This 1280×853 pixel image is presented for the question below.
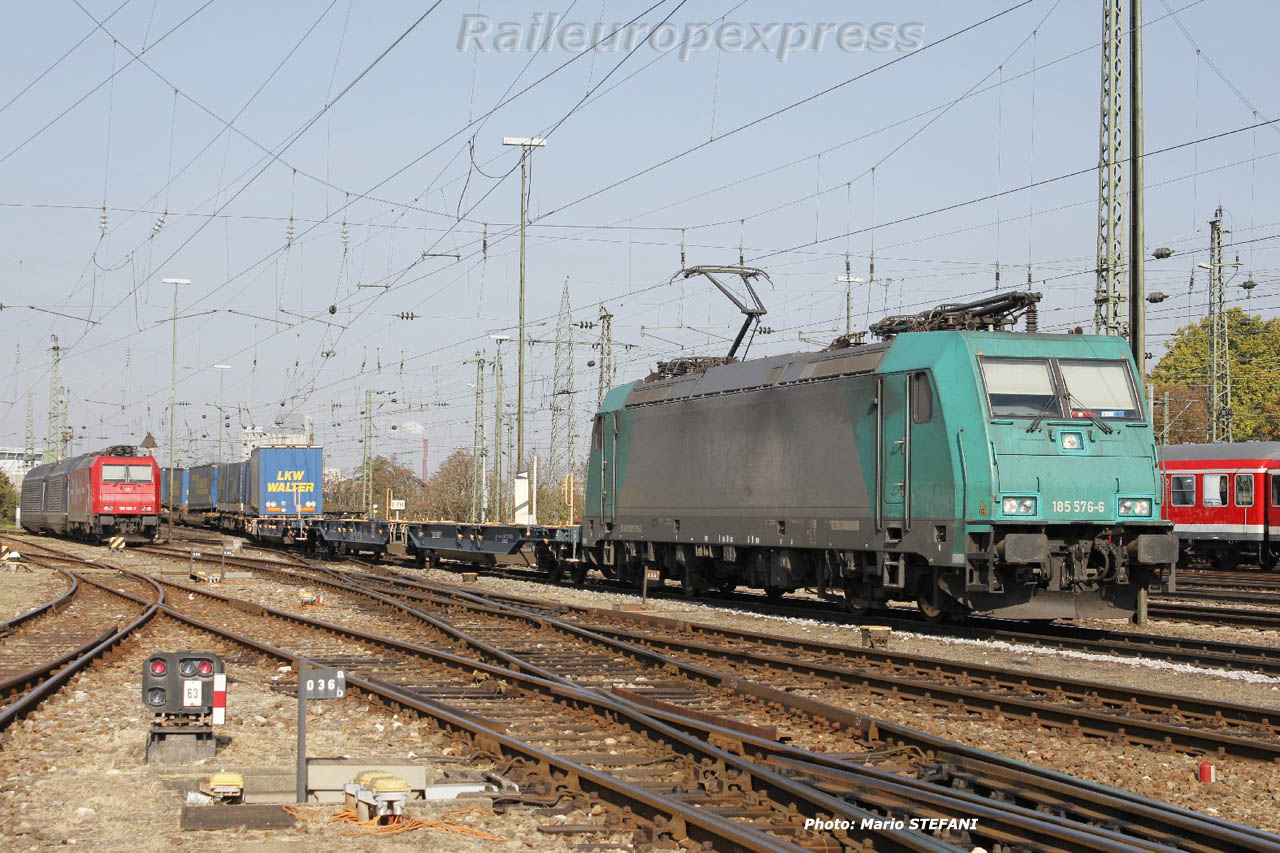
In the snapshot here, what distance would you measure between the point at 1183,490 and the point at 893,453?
21.6m

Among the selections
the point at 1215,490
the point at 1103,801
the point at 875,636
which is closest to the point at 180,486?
the point at 1215,490

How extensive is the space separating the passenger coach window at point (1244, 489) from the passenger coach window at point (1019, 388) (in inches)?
799

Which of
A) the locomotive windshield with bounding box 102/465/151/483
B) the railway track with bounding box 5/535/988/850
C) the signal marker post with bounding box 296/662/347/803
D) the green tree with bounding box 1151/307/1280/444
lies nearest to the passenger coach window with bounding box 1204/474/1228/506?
the railway track with bounding box 5/535/988/850

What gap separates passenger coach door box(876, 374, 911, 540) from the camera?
1689 cm

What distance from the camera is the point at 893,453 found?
1720cm

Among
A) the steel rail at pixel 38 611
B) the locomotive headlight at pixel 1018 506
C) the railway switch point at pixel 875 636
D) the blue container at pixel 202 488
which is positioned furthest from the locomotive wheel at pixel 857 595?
the blue container at pixel 202 488

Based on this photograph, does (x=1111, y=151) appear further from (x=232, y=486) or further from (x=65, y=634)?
(x=232, y=486)

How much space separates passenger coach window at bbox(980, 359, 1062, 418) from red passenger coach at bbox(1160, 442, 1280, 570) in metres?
20.3

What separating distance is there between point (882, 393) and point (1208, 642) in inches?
195

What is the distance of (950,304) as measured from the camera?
701 inches

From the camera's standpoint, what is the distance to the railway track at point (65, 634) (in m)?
12.7

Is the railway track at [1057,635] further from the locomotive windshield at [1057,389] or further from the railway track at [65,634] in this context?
the railway track at [65,634]

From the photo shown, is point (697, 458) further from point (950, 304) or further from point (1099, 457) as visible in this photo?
point (1099, 457)

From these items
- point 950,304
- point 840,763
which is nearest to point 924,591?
point 950,304
